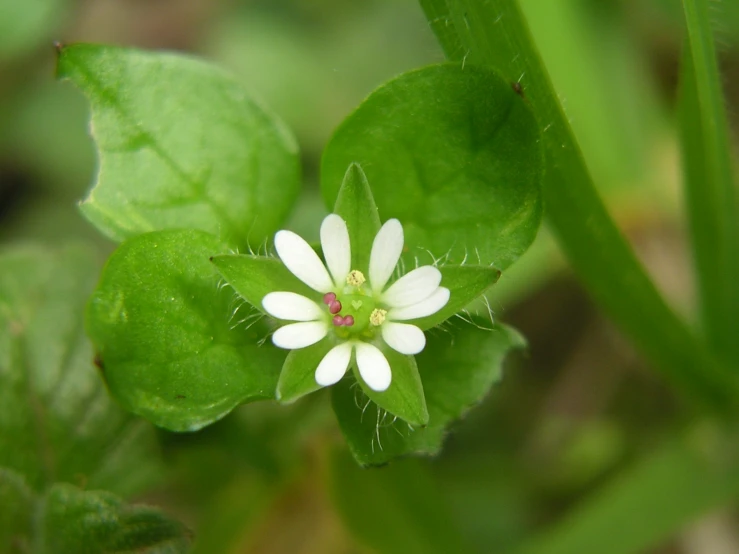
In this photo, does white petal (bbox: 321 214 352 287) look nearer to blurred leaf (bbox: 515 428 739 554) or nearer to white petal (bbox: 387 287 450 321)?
white petal (bbox: 387 287 450 321)

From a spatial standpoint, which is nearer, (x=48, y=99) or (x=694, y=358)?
(x=694, y=358)

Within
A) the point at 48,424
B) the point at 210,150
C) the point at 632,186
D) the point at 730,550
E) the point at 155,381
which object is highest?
the point at 210,150

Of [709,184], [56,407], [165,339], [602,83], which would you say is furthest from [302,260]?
[602,83]

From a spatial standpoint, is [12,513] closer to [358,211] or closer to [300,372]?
[300,372]

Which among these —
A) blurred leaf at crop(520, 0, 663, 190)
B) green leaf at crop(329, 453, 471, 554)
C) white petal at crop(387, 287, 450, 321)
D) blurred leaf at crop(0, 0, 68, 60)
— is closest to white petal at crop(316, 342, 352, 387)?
white petal at crop(387, 287, 450, 321)

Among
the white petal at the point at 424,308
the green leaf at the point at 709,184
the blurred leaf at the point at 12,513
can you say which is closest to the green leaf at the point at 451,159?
the white petal at the point at 424,308

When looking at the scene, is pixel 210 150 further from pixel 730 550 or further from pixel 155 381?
pixel 730 550

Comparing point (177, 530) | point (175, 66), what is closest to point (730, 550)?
point (177, 530)
